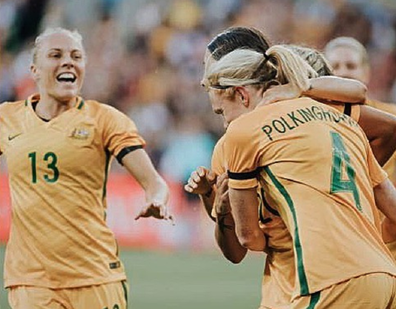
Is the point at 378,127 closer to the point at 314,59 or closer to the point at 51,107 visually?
the point at 314,59

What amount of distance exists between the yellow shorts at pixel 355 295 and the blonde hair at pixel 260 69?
0.79 meters

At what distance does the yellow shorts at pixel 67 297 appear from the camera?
18.2 feet

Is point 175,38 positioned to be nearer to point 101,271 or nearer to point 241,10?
point 241,10

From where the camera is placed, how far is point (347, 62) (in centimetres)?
660

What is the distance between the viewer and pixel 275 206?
166 inches

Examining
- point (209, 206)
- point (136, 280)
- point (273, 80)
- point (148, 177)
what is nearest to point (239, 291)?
point (136, 280)

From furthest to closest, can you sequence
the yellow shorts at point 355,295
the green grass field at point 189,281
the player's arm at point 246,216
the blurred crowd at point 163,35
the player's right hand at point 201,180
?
the blurred crowd at point 163,35
the green grass field at point 189,281
the player's right hand at point 201,180
the player's arm at point 246,216
the yellow shorts at point 355,295

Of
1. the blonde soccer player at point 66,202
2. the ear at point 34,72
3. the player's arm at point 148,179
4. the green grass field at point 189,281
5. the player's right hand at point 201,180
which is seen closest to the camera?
the player's right hand at point 201,180

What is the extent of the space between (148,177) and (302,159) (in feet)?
6.49

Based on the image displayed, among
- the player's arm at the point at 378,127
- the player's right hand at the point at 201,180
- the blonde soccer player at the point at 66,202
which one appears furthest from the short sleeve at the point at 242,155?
the blonde soccer player at the point at 66,202

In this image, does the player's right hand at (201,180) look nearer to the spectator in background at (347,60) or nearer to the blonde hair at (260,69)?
the blonde hair at (260,69)

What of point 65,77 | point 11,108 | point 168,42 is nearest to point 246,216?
point 65,77

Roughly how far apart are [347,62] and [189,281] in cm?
635

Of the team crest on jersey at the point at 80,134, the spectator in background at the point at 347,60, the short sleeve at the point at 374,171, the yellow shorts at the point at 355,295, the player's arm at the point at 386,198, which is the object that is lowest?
the yellow shorts at the point at 355,295
